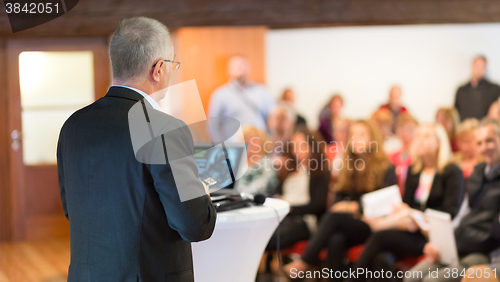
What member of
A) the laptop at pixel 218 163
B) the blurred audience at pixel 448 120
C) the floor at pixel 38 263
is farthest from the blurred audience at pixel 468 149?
the laptop at pixel 218 163

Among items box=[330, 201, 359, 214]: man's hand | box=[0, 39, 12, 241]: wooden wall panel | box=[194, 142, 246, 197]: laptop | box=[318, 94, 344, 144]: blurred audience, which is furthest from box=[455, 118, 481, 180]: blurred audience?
box=[0, 39, 12, 241]: wooden wall panel

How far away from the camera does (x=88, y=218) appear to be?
1107 millimetres

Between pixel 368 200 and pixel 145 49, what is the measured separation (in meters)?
2.19

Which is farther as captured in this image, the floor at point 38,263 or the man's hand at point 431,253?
the floor at point 38,263

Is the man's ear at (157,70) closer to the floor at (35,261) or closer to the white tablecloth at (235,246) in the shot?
the white tablecloth at (235,246)

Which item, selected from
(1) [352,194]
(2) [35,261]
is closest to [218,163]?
(1) [352,194]

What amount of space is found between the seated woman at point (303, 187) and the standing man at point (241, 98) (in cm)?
103

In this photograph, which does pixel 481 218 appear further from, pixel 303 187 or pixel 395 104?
pixel 395 104

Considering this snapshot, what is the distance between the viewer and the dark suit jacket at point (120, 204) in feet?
3.46

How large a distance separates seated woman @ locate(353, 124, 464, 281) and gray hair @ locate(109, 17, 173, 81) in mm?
2048

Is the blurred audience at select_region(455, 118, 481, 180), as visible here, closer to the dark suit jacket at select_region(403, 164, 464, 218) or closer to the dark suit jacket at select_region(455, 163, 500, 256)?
the dark suit jacket at select_region(403, 164, 464, 218)

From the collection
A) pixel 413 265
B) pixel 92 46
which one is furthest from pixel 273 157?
pixel 92 46

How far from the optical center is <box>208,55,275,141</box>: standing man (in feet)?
13.7

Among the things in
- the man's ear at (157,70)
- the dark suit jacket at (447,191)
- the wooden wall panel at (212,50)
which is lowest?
the dark suit jacket at (447,191)
